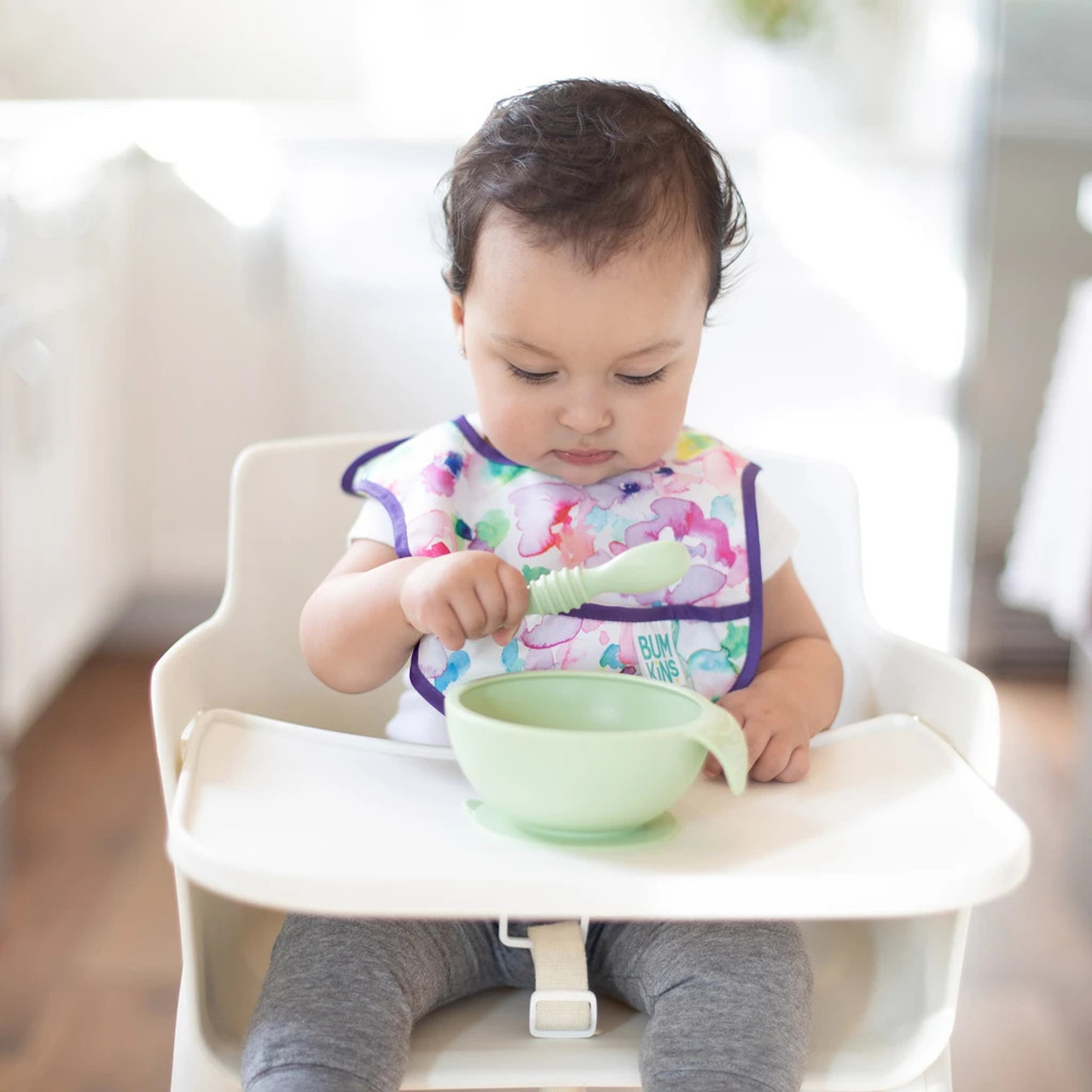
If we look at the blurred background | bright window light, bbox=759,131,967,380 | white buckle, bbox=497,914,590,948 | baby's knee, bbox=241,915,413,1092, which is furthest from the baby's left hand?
bright window light, bbox=759,131,967,380

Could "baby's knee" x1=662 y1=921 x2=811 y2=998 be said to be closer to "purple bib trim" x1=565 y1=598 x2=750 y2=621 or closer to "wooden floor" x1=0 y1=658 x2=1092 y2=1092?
"purple bib trim" x1=565 y1=598 x2=750 y2=621

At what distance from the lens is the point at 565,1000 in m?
0.75

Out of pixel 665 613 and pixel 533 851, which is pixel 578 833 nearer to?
pixel 533 851

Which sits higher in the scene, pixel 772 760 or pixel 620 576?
pixel 620 576

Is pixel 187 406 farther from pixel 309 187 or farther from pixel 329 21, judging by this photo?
pixel 329 21

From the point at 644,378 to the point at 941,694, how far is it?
0.86ft

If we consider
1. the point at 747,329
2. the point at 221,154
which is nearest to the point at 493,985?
the point at 747,329

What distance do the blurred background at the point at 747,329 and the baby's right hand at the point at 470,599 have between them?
1266 millimetres

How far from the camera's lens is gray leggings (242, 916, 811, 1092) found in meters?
0.70

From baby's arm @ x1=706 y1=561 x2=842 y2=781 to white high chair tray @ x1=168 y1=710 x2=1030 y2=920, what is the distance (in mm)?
19

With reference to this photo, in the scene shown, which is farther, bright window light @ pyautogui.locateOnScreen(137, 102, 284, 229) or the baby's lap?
bright window light @ pyautogui.locateOnScreen(137, 102, 284, 229)

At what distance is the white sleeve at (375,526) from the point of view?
0.92 meters

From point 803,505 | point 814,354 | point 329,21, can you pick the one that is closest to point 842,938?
point 803,505

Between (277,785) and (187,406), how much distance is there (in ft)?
5.65
